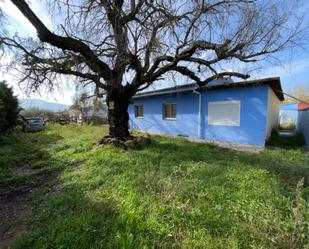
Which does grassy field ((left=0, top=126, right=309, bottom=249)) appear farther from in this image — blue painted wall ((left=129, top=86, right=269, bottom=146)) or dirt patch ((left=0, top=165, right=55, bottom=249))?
blue painted wall ((left=129, top=86, right=269, bottom=146))

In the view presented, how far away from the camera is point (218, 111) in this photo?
11.1 metres

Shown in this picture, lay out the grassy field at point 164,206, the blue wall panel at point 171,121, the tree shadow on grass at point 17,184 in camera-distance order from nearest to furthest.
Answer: the grassy field at point 164,206 → the tree shadow on grass at point 17,184 → the blue wall panel at point 171,121

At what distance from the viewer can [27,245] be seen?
9.04ft

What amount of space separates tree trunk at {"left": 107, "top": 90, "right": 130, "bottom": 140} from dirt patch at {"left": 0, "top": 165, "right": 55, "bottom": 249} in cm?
328

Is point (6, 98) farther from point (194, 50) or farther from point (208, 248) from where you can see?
point (208, 248)

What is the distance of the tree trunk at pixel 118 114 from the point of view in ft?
27.6

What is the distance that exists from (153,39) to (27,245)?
601 cm

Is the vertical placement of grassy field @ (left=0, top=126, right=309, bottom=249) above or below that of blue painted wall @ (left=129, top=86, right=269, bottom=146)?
below

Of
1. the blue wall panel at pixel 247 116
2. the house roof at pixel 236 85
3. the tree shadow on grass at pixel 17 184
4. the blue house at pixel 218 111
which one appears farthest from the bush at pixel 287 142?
the tree shadow on grass at pixel 17 184

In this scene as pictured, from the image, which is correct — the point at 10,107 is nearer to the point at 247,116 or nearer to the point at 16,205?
the point at 16,205

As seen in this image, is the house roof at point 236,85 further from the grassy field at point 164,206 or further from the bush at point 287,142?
the grassy field at point 164,206

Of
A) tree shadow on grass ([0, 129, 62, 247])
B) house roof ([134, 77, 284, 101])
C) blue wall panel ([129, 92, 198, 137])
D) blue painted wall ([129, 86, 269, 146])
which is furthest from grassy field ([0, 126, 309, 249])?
blue wall panel ([129, 92, 198, 137])

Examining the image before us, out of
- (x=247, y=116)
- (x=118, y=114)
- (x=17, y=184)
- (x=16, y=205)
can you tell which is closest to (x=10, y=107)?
(x=118, y=114)

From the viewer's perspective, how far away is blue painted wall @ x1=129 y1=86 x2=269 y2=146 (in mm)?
9492
